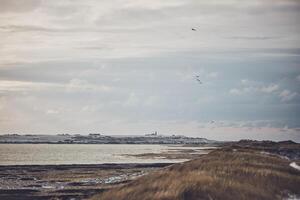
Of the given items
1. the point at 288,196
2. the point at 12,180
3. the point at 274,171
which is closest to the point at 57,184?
the point at 12,180

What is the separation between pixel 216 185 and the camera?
26.5 meters

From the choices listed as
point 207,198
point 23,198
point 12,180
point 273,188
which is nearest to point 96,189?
point 23,198

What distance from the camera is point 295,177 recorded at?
34.6 meters

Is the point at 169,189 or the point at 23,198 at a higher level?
the point at 169,189

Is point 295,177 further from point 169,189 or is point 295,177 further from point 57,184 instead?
point 57,184

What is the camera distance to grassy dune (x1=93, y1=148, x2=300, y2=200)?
24.5 m

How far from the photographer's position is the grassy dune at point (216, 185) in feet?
→ 80.3

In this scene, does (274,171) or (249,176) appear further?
(274,171)

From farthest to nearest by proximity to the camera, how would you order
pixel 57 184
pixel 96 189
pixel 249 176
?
pixel 57 184
pixel 96 189
pixel 249 176

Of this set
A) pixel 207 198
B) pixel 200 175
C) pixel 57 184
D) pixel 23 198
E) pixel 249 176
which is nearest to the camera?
pixel 207 198

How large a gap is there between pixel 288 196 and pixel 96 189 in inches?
956

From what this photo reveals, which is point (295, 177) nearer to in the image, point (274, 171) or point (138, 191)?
point (274, 171)

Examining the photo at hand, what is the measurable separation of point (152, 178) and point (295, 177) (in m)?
10.8

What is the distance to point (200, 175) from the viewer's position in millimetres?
29203
